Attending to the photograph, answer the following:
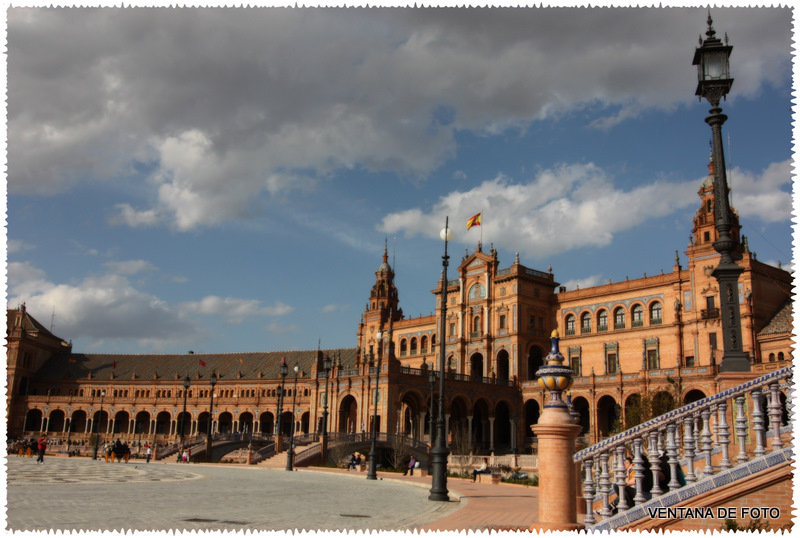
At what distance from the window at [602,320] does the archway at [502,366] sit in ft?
30.2

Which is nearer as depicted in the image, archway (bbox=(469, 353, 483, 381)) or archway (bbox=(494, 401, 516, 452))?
archway (bbox=(494, 401, 516, 452))

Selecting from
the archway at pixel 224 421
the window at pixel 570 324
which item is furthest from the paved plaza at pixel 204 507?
the archway at pixel 224 421

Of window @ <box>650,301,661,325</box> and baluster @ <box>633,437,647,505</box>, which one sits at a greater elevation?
window @ <box>650,301,661,325</box>

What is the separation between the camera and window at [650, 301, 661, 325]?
61603 millimetres

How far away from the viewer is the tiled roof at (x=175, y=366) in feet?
300

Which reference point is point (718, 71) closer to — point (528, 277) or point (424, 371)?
point (424, 371)

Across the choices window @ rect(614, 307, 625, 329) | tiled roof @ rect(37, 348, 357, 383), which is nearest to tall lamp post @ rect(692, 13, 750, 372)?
window @ rect(614, 307, 625, 329)

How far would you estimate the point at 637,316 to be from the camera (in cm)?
6347

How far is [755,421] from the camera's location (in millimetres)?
10023

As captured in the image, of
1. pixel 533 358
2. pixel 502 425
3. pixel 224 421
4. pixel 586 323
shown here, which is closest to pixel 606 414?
pixel 586 323

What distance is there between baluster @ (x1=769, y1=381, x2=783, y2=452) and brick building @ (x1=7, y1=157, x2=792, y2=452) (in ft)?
114

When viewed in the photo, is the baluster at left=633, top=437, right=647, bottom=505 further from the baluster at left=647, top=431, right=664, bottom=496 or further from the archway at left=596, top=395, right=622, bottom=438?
the archway at left=596, top=395, right=622, bottom=438

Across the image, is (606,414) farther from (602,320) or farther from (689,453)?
(689,453)

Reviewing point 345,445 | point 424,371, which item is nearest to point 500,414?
point 424,371
